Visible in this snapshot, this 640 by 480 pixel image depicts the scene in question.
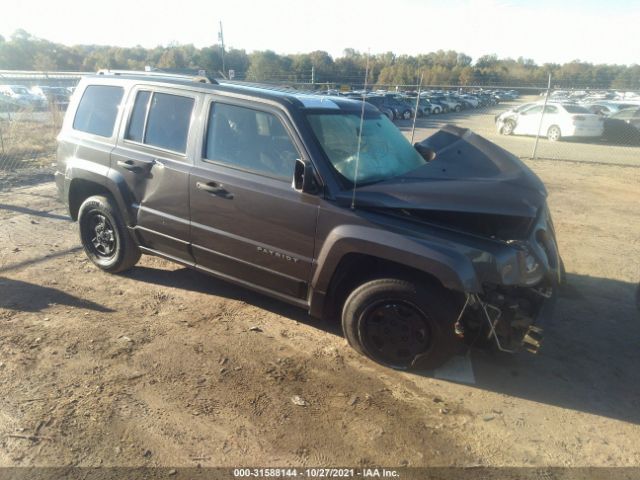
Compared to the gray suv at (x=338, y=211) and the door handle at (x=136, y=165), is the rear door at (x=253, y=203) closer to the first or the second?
the gray suv at (x=338, y=211)

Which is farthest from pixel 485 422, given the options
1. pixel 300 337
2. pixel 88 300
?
pixel 88 300

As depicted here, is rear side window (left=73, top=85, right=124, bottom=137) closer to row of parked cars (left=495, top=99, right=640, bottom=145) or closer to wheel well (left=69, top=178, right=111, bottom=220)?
wheel well (left=69, top=178, right=111, bottom=220)

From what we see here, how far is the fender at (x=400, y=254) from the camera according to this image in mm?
2836

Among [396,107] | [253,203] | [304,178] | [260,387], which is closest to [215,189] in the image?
[253,203]

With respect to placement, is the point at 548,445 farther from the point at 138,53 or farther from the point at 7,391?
the point at 138,53

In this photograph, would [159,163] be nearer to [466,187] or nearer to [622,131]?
[466,187]

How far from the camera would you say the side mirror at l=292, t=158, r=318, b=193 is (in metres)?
3.16

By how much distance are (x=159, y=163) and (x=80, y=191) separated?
55.7 inches

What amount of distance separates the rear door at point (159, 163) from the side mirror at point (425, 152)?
2151 mm

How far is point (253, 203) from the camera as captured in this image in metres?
3.50

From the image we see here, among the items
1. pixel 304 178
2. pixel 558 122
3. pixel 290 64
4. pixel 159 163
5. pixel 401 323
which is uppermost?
pixel 290 64

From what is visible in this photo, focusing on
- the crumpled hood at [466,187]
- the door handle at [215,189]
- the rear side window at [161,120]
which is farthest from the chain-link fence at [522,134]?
the crumpled hood at [466,187]

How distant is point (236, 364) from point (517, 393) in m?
2.03

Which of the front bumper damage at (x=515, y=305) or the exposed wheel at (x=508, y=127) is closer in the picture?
the front bumper damage at (x=515, y=305)
